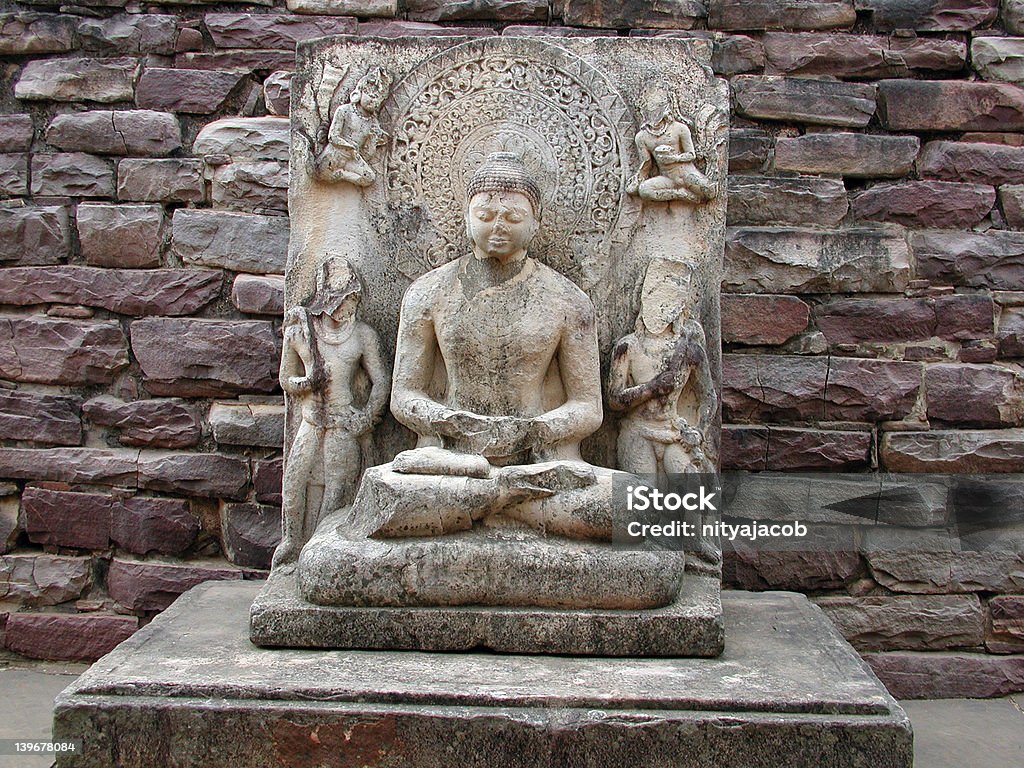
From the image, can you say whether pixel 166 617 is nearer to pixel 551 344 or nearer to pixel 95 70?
pixel 551 344

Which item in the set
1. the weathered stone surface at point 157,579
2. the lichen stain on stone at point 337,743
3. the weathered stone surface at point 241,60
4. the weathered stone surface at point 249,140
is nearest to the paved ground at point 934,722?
the weathered stone surface at point 157,579

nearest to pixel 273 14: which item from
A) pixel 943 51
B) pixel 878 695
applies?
pixel 943 51

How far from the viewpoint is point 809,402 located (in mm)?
3824

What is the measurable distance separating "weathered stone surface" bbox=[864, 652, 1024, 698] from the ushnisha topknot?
91.2 inches

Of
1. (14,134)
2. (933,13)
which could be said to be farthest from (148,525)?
(933,13)

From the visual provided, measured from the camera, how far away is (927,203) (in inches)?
153

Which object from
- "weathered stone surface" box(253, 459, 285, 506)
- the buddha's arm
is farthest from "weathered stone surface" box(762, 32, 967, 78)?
"weathered stone surface" box(253, 459, 285, 506)

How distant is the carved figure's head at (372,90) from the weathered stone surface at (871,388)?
6.68 ft

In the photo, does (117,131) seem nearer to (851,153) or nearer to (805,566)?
(851,153)

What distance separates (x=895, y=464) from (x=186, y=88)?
3319mm

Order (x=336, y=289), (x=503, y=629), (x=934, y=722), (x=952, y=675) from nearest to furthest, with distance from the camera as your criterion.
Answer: (x=503, y=629), (x=336, y=289), (x=934, y=722), (x=952, y=675)

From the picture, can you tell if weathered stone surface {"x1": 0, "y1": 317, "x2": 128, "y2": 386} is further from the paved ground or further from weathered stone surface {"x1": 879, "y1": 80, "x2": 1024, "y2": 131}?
weathered stone surface {"x1": 879, "y1": 80, "x2": 1024, "y2": 131}

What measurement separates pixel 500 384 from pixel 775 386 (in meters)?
1.36

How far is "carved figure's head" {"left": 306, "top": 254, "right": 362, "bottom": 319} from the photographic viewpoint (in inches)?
121
